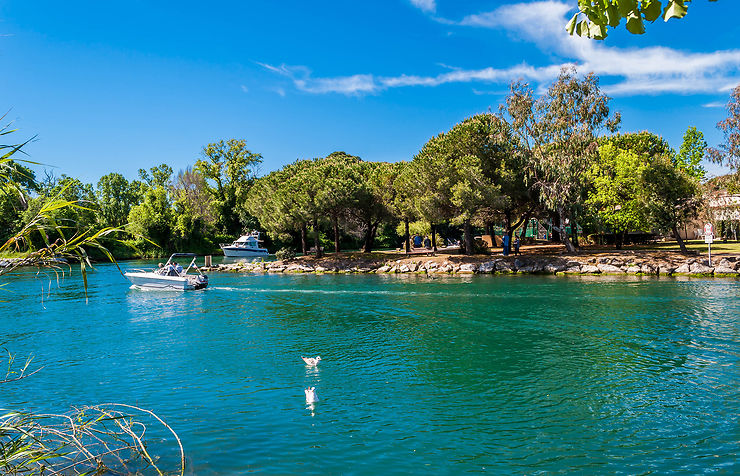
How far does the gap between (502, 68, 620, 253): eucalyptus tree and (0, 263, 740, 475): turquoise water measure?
1566 cm

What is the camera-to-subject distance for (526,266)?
39.4 metres

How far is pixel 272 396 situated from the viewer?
Result: 11438 millimetres

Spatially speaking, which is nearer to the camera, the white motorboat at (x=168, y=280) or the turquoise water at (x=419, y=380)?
the turquoise water at (x=419, y=380)

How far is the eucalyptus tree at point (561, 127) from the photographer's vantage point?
126 ft

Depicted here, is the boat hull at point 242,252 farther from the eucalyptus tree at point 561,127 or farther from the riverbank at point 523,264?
the eucalyptus tree at point 561,127

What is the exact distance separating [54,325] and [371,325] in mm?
13949

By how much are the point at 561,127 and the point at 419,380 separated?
3287cm

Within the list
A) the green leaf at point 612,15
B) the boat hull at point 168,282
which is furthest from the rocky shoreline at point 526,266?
the green leaf at point 612,15

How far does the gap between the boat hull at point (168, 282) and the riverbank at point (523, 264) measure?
1534 centimetres

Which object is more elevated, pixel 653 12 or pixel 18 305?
pixel 653 12

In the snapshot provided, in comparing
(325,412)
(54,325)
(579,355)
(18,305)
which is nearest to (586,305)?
(579,355)

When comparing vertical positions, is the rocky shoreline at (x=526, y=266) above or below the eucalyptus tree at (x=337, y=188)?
below

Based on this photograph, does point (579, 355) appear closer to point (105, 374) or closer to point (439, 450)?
point (439, 450)

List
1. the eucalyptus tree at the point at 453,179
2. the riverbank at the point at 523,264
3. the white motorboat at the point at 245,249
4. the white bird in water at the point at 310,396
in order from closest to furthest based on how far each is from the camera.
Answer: the white bird in water at the point at 310,396
the riverbank at the point at 523,264
the eucalyptus tree at the point at 453,179
the white motorboat at the point at 245,249
